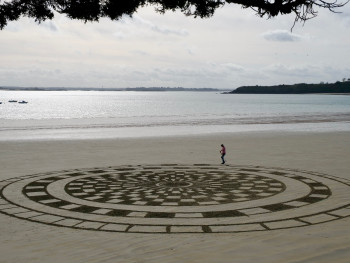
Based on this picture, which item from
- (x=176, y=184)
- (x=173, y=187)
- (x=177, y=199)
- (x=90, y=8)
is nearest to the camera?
(x=90, y=8)

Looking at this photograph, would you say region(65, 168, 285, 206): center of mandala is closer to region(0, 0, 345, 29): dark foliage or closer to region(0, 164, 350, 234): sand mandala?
region(0, 164, 350, 234): sand mandala

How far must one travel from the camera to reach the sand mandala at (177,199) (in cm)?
894

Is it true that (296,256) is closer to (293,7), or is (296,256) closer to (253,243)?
(253,243)

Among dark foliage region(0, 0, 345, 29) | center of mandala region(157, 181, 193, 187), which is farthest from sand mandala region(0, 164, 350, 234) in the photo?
dark foliage region(0, 0, 345, 29)

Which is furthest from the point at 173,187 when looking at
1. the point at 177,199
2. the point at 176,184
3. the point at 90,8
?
the point at 90,8

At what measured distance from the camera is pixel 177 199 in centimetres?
1110

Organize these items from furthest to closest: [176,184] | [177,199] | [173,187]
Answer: [176,184] → [173,187] → [177,199]

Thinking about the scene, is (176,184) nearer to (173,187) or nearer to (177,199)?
(173,187)

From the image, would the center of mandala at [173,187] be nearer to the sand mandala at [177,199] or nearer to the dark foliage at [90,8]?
the sand mandala at [177,199]

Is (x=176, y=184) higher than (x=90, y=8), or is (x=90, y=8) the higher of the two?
(x=90, y=8)

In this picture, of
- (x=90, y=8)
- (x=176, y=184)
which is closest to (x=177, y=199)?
(x=176, y=184)

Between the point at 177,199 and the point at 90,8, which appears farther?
the point at 177,199

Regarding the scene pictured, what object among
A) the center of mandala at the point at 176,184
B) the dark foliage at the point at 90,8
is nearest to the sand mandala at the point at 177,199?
the center of mandala at the point at 176,184

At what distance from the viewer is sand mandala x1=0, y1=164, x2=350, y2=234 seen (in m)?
8.94
